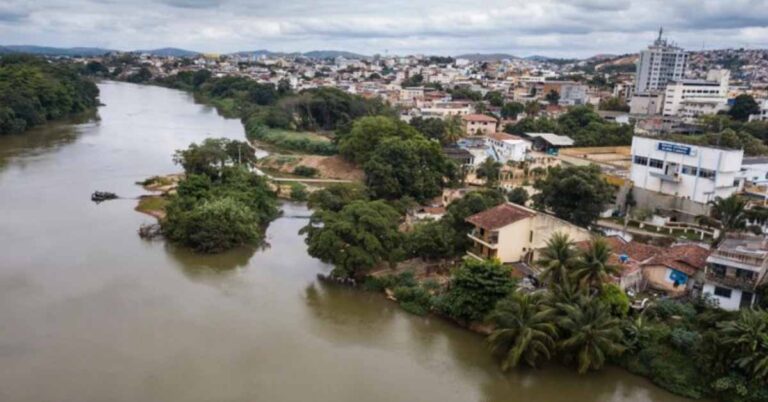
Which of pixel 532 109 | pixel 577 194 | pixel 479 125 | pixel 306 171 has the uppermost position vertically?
pixel 577 194

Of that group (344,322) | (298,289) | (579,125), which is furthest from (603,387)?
(579,125)

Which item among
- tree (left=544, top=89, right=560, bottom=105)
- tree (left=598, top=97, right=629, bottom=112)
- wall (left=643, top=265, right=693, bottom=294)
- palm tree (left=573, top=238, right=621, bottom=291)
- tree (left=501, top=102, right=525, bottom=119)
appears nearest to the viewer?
palm tree (left=573, top=238, right=621, bottom=291)

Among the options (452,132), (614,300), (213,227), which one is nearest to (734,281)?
(614,300)

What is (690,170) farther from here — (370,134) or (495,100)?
(495,100)

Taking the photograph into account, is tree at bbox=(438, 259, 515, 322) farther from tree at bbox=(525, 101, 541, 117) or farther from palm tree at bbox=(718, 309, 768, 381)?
tree at bbox=(525, 101, 541, 117)

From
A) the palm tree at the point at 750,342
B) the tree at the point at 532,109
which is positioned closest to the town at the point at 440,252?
the palm tree at the point at 750,342

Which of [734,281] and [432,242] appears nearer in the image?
[734,281]

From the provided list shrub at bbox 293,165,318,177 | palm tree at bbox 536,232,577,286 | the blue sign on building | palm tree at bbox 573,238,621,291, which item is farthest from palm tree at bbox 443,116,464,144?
palm tree at bbox 573,238,621,291
